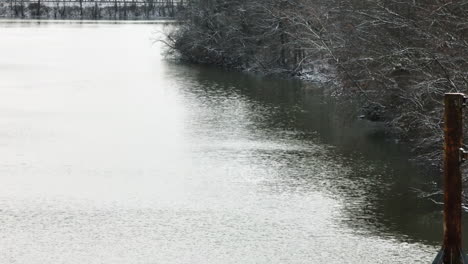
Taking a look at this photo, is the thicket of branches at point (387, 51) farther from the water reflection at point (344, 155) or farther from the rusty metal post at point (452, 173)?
the rusty metal post at point (452, 173)

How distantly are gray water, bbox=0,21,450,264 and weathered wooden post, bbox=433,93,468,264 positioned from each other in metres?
10.1

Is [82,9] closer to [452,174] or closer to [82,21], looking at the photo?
[82,21]

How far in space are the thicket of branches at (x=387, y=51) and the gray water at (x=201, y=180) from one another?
1700 millimetres

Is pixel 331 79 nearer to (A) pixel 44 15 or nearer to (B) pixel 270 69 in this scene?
(B) pixel 270 69

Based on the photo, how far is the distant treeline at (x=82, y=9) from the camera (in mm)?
107438

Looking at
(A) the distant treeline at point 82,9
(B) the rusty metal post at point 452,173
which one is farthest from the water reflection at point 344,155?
(A) the distant treeline at point 82,9

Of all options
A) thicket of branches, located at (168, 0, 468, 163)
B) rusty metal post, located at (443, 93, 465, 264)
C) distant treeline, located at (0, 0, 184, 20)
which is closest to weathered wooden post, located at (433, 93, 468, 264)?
rusty metal post, located at (443, 93, 465, 264)

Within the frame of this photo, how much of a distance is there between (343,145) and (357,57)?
11.9 feet

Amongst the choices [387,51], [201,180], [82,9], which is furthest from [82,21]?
[201,180]

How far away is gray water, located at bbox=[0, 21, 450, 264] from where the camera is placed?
1723 cm

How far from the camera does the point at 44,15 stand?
107938 millimetres

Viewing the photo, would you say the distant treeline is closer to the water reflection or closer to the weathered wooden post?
the water reflection

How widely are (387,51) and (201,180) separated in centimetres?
839

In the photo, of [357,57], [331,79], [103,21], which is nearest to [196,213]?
[357,57]
